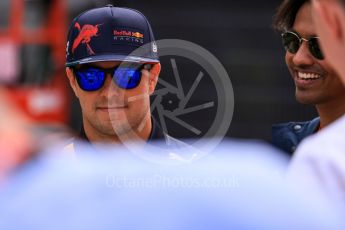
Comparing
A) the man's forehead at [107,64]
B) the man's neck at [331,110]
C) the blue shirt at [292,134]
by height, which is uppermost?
the man's forehead at [107,64]

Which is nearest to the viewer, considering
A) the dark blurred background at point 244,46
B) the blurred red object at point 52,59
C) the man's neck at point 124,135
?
the man's neck at point 124,135

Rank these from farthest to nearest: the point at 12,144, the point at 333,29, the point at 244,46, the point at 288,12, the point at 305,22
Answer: the point at 244,46, the point at 288,12, the point at 305,22, the point at 333,29, the point at 12,144

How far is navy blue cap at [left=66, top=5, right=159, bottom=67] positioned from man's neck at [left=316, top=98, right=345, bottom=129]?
71 cm

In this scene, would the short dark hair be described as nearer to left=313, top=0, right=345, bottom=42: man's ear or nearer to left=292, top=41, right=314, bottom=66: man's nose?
left=292, top=41, right=314, bottom=66: man's nose

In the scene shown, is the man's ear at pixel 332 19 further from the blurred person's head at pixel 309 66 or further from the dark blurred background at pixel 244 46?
the dark blurred background at pixel 244 46

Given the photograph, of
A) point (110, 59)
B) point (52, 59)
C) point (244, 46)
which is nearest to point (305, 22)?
point (110, 59)

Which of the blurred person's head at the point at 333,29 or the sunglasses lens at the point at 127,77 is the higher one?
the blurred person's head at the point at 333,29

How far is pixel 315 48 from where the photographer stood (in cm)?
297

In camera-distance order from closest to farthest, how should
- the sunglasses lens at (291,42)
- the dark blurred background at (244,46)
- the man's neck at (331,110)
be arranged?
the man's neck at (331,110)
the sunglasses lens at (291,42)
the dark blurred background at (244,46)

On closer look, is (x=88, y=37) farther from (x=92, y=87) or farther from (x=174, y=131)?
(x=174, y=131)

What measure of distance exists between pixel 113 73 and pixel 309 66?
0.76 meters

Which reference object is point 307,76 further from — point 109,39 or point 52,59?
point 52,59

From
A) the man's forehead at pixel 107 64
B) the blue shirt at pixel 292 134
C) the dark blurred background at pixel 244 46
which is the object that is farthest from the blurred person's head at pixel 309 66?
the dark blurred background at pixel 244 46

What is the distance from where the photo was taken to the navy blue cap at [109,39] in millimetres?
3145
